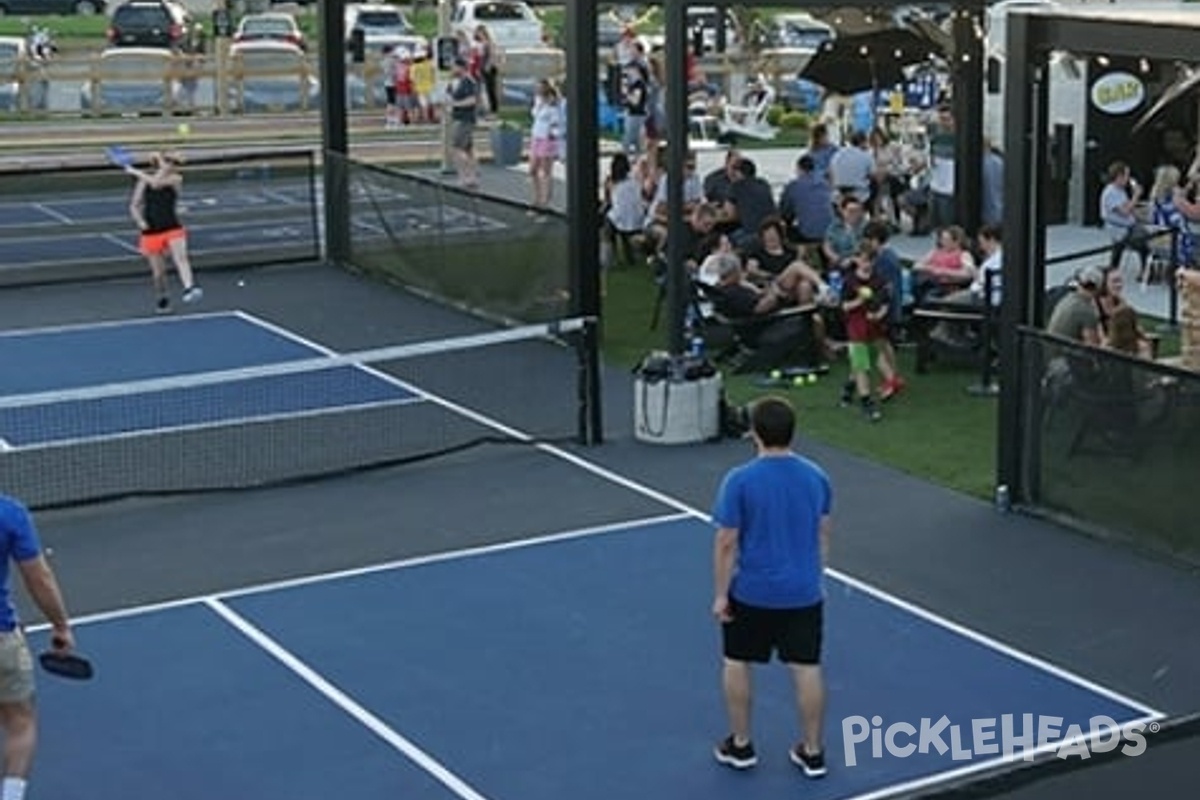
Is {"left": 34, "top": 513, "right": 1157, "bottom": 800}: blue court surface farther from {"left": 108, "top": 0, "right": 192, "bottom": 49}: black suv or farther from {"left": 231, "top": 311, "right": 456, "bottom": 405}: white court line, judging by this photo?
{"left": 108, "top": 0, "right": 192, "bottom": 49}: black suv

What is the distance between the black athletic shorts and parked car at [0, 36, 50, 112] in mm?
35439

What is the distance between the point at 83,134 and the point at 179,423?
904 inches

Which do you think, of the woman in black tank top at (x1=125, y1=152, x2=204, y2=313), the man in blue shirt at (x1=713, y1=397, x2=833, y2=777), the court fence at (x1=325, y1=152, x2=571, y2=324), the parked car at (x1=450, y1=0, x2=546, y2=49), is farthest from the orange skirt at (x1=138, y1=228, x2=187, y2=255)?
the parked car at (x1=450, y1=0, x2=546, y2=49)

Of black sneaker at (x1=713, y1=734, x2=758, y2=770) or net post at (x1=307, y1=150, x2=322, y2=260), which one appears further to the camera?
net post at (x1=307, y1=150, x2=322, y2=260)

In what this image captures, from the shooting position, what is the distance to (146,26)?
53531 mm

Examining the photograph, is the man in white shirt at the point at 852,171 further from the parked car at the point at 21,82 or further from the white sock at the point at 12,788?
the parked car at the point at 21,82

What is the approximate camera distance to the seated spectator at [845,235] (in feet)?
66.1

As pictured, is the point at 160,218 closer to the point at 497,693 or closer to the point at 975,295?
the point at 975,295

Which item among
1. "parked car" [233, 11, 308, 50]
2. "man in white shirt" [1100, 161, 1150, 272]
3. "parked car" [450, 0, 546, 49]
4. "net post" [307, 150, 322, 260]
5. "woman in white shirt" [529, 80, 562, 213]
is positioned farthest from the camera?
"parked car" [450, 0, 546, 49]

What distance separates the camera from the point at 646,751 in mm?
10141

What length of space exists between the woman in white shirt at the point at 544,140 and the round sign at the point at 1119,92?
7227 millimetres

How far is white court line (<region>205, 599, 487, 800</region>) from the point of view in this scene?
9.85 metres

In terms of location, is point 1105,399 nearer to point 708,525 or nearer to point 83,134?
point 708,525

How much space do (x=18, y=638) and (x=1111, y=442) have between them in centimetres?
750
